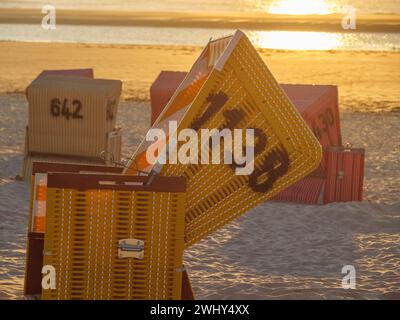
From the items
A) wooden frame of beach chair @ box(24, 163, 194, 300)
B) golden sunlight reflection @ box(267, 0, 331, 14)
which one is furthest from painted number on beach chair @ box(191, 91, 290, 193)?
golden sunlight reflection @ box(267, 0, 331, 14)

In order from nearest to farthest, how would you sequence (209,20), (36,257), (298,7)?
(36,257)
(209,20)
(298,7)

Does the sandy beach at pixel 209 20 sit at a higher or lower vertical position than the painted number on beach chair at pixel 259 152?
higher

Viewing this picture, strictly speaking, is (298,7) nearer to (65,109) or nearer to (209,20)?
(209,20)

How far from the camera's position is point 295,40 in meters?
50.2

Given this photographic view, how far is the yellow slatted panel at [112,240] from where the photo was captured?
672 centimetres

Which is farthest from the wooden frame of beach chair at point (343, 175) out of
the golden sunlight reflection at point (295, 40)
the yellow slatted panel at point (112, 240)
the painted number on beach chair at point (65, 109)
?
the golden sunlight reflection at point (295, 40)

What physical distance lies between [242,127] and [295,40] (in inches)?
1721

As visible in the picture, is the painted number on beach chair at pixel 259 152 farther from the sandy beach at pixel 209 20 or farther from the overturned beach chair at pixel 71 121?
the sandy beach at pixel 209 20

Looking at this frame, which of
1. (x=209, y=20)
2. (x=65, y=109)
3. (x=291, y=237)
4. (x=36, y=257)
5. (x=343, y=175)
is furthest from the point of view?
(x=209, y=20)

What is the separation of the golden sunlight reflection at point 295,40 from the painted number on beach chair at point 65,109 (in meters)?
31.0

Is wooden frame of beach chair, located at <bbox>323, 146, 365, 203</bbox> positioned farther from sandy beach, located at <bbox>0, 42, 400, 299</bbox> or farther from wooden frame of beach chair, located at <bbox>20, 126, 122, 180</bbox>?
wooden frame of beach chair, located at <bbox>20, 126, 122, 180</bbox>

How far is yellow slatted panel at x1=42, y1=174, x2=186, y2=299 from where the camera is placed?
672 cm

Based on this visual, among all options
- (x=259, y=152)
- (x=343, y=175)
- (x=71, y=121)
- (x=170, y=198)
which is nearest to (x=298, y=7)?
(x=71, y=121)

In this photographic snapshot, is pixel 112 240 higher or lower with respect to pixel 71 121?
lower
